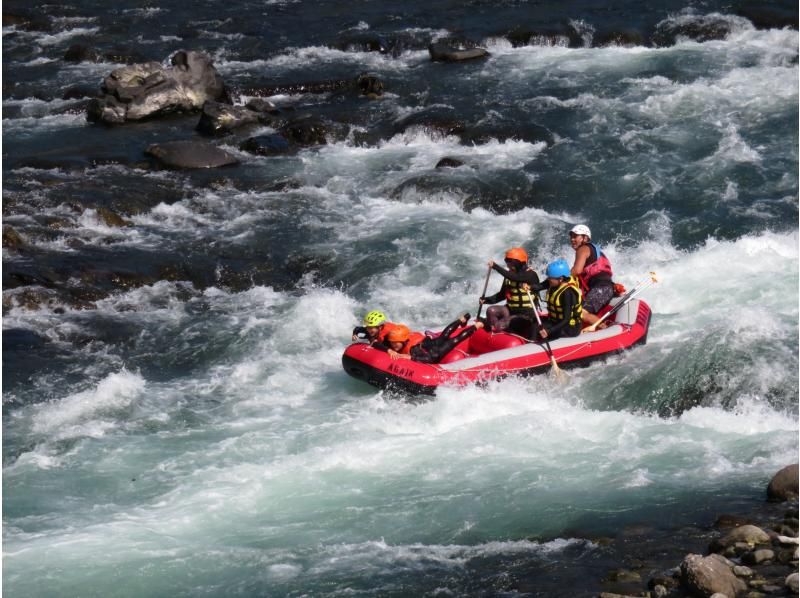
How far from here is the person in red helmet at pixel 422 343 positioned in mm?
Result: 12906

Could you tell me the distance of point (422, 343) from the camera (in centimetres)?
1313

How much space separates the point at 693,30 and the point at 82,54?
13.0 metres

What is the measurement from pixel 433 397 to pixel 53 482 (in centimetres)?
388

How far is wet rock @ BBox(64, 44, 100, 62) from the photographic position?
1032 inches

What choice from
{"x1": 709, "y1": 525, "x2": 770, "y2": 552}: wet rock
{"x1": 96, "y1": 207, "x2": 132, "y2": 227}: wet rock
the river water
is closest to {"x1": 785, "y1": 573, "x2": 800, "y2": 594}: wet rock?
{"x1": 709, "y1": 525, "x2": 770, "y2": 552}: wet rock

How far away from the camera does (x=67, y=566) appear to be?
32.7 feet

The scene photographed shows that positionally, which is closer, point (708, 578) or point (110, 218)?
point (708, 578)

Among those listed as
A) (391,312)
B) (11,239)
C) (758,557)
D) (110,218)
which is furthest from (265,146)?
(758,557)

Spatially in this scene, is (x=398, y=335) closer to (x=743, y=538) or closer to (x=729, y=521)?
(x=729, y=521)

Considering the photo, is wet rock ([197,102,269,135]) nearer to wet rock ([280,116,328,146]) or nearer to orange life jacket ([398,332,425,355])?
wet rock ([280,116,328,146])

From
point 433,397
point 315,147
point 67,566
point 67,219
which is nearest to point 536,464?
point 433,397

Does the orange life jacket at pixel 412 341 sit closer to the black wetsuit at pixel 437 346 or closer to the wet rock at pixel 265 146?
the black wetsuit at pixel 437 346

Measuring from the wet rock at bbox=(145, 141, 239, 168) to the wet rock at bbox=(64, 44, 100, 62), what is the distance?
23.4 feet

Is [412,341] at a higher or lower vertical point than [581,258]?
lower
